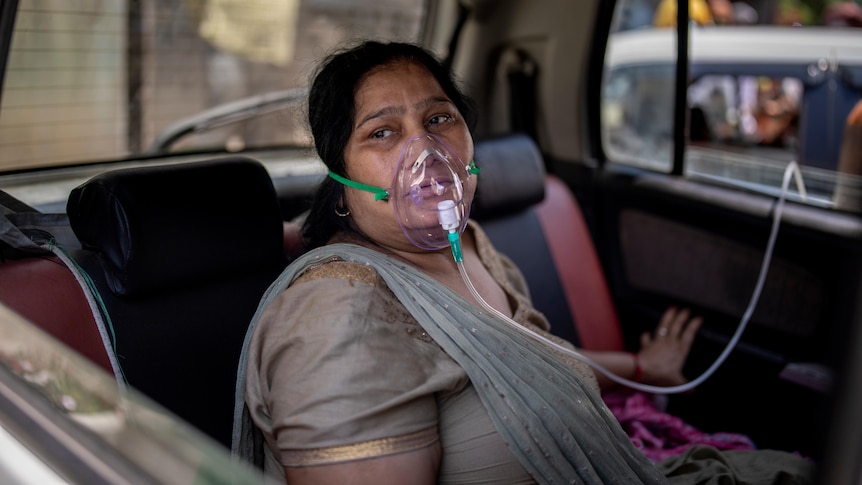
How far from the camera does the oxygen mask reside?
155 centimetres

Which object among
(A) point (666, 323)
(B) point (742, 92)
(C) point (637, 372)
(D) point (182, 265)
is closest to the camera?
(D) point (182, 265)

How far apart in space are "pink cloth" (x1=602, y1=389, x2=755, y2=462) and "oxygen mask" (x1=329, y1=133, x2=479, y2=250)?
34.5 inches

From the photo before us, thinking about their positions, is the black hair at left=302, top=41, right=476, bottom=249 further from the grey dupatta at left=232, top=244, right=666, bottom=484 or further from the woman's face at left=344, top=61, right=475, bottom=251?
the grey dupatta at left=232, top=244, right=666, bottom=484

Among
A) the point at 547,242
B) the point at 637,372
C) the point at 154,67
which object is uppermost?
the point at 154,67

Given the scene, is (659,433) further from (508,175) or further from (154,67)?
(154,67)

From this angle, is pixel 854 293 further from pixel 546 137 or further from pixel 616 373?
pixel 546 137

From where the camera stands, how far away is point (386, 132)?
1.62 m

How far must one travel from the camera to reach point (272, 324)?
1420 millimetres

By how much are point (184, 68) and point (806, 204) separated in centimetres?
203

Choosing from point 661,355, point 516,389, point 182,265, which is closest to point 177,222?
point 182,265

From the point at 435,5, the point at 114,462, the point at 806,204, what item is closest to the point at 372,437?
the point at 114,462

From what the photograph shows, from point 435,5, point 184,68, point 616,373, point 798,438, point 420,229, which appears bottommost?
point 798,438

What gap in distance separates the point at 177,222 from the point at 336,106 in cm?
38

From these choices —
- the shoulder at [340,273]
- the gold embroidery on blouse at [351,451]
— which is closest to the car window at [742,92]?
the shoulder at [340,273]
